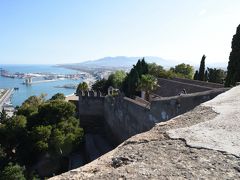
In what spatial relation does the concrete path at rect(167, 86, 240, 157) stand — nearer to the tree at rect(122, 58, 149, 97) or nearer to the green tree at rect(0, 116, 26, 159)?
the green tree at rect(0, 116, 26, 159)

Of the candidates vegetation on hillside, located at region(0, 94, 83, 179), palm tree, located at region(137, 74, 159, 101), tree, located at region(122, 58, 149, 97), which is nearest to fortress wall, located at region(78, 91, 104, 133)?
vegetation on hillside, located at region(0, 94, 83, 179)

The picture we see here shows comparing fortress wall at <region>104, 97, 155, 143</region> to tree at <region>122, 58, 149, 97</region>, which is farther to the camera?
tree at <region>122, 58, 149, 97</region>

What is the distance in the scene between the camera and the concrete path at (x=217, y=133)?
3578 millimetres

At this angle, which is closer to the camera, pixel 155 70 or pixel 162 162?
pixel 162 162

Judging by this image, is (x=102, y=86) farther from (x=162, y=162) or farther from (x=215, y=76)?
(x=162, y=162)

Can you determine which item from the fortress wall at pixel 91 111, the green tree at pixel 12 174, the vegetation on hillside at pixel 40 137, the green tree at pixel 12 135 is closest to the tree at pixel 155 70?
the fortress wall at pixel 91 111

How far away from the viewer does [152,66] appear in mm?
37250

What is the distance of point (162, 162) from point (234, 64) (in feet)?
52.1

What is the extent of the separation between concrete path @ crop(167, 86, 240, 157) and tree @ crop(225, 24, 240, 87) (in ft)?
39.9

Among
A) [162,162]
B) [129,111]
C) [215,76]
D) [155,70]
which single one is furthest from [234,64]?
[155,70]

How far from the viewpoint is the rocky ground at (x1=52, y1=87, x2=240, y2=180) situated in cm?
294

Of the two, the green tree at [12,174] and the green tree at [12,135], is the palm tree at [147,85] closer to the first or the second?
the green tree at [12,135]

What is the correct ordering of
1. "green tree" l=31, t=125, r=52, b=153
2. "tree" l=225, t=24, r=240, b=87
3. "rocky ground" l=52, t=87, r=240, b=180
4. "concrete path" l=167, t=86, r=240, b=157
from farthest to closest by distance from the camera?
"green tree" l=31, t=125, r=52, b=153 < "tree" l=225, t=24, r=240, b=87 < "concrete path" l=167, t=86, r=240, b=157 < "rocky ground" l=52, t=87, r=240, b=180

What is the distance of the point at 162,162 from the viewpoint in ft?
10.4
